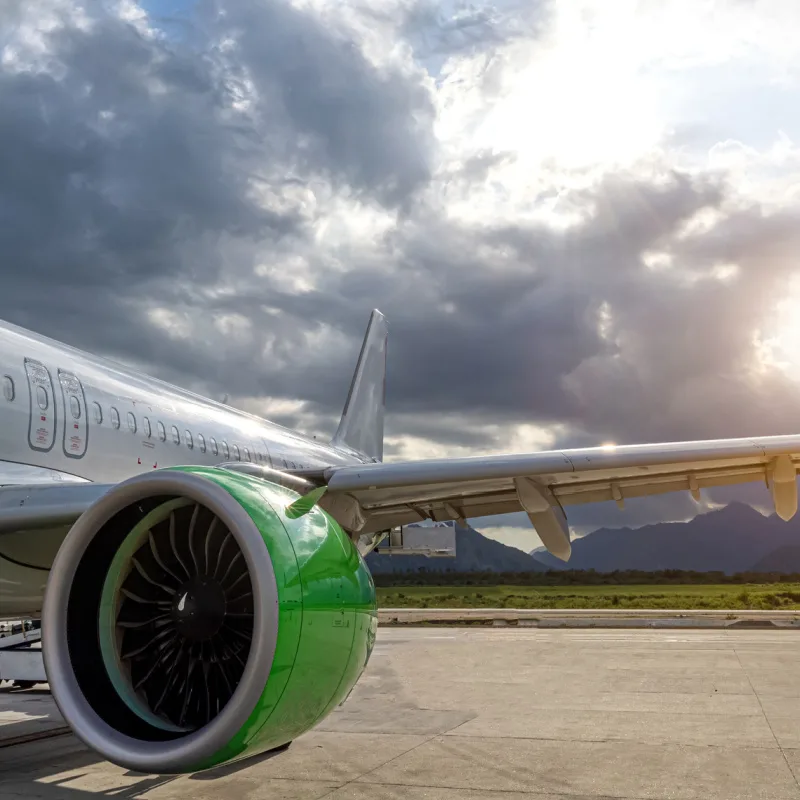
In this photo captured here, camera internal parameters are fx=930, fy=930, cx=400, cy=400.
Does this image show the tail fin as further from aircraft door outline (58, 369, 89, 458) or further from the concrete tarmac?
aircraft door outline (58, 369, 89, 458)

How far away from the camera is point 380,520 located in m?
9.52

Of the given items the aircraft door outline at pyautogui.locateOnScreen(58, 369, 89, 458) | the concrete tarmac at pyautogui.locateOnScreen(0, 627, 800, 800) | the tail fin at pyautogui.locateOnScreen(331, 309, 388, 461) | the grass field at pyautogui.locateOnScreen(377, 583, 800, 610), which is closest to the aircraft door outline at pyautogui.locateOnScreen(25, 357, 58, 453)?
the aircraft door outline at pyautogui.locateOnScreen(58, 369, 89, 458)

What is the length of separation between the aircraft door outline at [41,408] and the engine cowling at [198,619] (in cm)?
214

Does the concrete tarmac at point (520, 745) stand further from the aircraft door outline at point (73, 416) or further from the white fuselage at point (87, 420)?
the aircraft door outline at point (73, 416)

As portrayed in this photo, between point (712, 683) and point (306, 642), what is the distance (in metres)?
8.49

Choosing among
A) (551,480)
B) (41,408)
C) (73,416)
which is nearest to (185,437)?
(73,416)

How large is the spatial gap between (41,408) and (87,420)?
0.56m

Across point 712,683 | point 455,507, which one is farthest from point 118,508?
point 712,683

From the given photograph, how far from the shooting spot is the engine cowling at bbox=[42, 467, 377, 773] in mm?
4250

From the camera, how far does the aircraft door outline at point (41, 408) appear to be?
22.2 feet

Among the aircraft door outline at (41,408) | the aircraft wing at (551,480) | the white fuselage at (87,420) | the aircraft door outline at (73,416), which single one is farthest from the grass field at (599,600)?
the aircraft door outline at (41,408)

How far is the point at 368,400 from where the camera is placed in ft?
57.2

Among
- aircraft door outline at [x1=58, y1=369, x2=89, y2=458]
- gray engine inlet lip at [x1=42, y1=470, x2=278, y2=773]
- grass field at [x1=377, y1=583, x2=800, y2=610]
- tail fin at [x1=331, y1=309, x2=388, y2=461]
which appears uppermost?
tail fin at [x1=331, y1=309, x2=388, y2=461]

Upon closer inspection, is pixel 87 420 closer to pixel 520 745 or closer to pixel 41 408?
pixel 41 408
